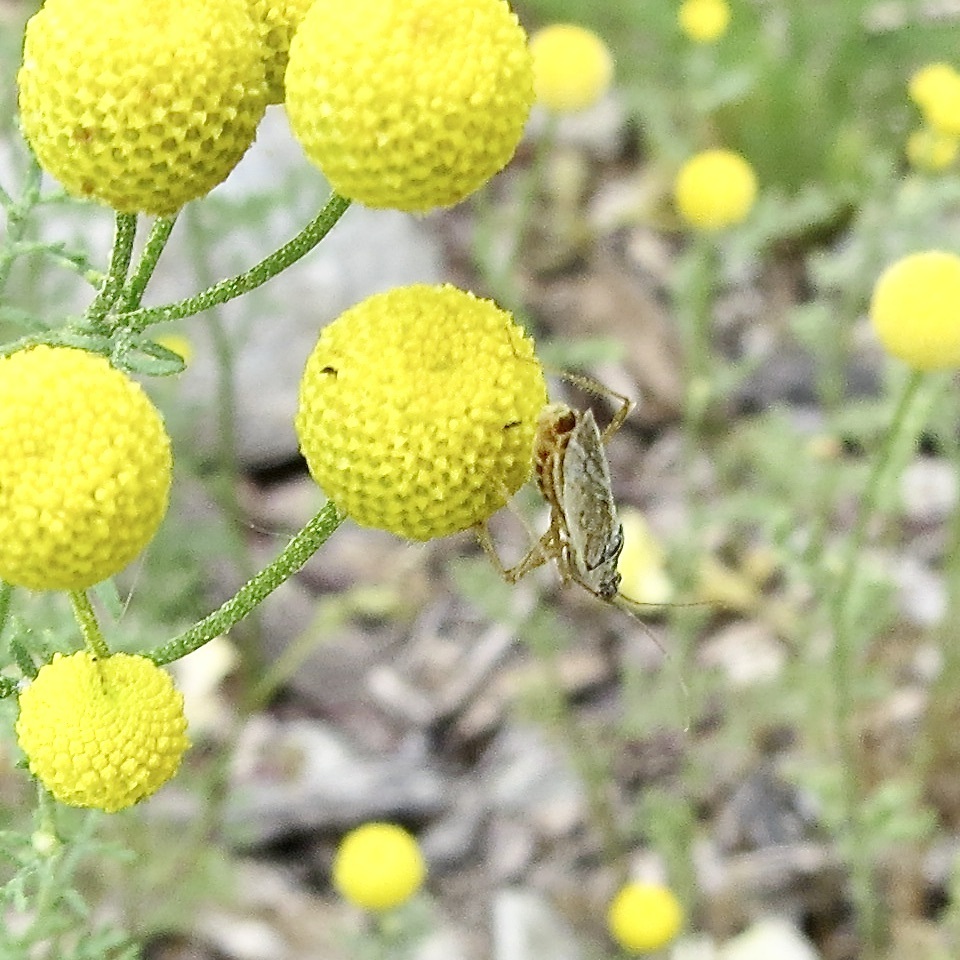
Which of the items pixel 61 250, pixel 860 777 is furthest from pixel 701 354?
pixel 61 250

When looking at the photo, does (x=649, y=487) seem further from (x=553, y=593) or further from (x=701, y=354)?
(x=701, y=354)

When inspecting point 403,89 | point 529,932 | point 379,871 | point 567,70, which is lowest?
point 529,932

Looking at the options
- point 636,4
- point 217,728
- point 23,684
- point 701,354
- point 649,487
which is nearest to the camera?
point 23,684

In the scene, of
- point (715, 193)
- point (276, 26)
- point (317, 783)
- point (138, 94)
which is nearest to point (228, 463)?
point (317, 783)

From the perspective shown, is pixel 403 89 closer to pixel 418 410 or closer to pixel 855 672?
pixel 418 410

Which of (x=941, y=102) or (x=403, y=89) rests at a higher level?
(x=403, y=89)
